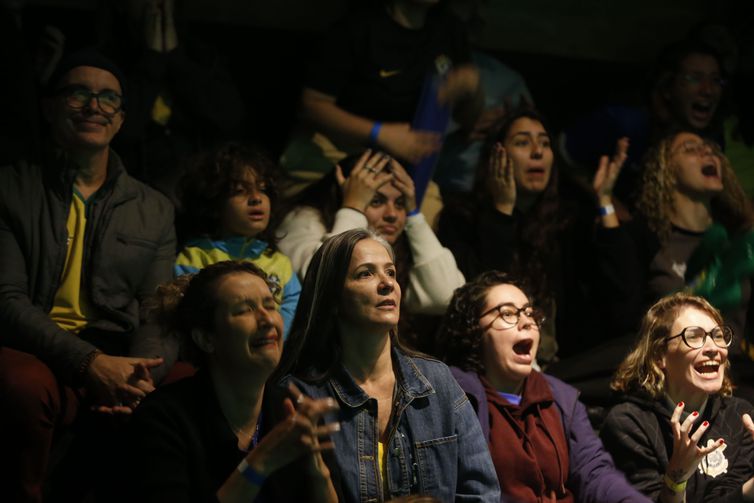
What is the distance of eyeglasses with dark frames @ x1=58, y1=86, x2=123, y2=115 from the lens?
372 centimetres

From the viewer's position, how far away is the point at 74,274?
3.59m

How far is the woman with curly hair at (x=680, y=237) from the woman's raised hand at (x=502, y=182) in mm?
345

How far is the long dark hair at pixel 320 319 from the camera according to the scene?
313cm

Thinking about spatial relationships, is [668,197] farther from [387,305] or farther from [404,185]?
[387,305]

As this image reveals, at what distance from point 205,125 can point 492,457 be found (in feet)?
5.49

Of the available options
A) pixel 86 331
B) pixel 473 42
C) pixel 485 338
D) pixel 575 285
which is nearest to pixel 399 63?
pixel 473 42

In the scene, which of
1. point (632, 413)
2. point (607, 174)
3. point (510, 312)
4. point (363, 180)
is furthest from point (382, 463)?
point (607, 174)

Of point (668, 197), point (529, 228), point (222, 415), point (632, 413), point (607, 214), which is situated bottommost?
point (222, 415)

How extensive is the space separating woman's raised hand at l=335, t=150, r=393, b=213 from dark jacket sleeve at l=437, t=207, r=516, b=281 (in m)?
0.38

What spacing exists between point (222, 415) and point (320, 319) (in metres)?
0.43

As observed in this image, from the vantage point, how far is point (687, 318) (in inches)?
143

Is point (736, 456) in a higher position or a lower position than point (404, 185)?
lower

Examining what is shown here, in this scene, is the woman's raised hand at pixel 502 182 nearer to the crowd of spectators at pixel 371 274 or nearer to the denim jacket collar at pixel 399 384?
the crowd of spectators at pixel 371 274

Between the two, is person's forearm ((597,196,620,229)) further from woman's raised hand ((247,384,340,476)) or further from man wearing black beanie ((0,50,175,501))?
woman's raised hand ((247,384,340,476))
